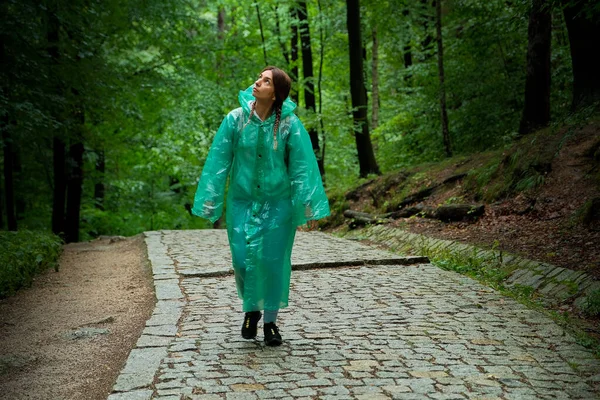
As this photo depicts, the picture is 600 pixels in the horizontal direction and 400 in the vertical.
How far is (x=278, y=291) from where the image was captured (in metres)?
5.20

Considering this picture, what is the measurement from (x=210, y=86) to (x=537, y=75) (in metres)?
Answer: 10.6

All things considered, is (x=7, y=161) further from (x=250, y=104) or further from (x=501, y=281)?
(x=501, y=281)

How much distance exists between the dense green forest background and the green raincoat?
3.52 m

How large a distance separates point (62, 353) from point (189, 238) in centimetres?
792

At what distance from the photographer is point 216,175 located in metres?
5.31

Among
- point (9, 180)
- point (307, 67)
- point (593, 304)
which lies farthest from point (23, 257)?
point (307, 67)

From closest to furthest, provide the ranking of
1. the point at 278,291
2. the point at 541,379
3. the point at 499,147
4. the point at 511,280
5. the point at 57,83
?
1. the point at 541,379
2. the point at 278,291
3. the point at 511,280
4. the point at 57,83
5. the point at 499,147

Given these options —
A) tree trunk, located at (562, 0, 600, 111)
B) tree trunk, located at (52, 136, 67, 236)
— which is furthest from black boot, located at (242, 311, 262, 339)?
tree trunk, located at (52, 136, 67, 236)

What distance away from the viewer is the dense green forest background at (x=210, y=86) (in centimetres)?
1076

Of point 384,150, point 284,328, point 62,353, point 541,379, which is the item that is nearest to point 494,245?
point 284,328

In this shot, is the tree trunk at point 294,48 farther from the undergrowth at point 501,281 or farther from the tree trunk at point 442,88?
the undergrowth at point 501,281

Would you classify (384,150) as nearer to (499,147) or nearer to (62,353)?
(499,147)

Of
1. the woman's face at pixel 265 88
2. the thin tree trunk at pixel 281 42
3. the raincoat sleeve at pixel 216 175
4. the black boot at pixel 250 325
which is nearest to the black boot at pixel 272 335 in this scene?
the black boot at pixel 250 325

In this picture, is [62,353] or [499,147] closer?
[62,353]
